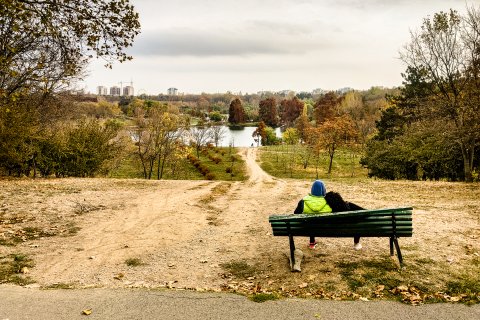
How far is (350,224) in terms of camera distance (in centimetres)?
672

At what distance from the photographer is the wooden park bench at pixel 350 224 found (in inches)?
261

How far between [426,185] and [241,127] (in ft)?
442

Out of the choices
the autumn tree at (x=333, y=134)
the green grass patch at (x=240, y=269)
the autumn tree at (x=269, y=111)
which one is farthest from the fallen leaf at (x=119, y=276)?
the autumn tree at (x=269, y=111)

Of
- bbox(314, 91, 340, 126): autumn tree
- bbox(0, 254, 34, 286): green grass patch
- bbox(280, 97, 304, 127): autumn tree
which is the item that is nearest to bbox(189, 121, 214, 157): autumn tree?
bbox(314, 91, 340, 126): autumn tree

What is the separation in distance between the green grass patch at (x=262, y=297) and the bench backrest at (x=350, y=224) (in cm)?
135

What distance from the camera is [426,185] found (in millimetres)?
18969

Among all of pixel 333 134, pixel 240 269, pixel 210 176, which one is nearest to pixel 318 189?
pixel 240 269

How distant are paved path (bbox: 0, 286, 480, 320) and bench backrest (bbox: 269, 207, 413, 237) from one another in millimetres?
1405

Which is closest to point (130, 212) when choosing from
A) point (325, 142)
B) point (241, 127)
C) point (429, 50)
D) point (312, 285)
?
point (312, 285)

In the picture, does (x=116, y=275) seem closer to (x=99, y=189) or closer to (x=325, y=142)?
(x=99, y=189)

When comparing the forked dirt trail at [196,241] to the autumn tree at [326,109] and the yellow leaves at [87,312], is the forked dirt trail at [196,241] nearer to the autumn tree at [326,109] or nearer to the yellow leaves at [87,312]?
the yellow leaves at [87,312]

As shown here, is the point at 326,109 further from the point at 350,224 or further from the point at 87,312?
the point at 87,312

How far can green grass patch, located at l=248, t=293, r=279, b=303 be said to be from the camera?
5.78 metres

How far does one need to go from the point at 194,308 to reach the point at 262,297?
1.04m
